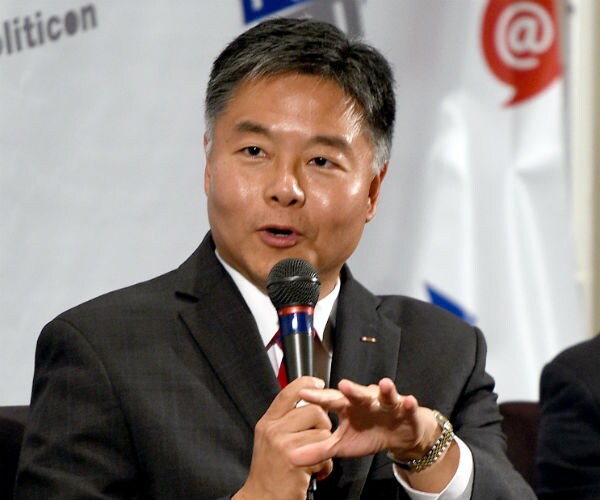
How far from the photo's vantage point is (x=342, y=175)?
7.25 feet

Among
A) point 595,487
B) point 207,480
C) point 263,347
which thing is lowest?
point 595,487

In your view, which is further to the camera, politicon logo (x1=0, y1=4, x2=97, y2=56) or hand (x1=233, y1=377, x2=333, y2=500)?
politicon logo (x1=0, y1=4, x2=97, y2=56)

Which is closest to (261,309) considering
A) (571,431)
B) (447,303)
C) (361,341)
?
(361,341)

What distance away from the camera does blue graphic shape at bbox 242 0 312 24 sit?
3.20 meters

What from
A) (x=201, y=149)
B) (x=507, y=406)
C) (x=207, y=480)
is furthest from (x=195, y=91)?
(x=207, y=480)

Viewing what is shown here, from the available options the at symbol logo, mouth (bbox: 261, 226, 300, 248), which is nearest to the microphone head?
mouth (bbox: 261, 226, 300, 248)

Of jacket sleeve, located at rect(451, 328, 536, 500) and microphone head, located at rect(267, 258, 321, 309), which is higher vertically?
microphone head, located at rect(267, 258, 321, 309)

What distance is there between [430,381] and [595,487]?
64 centimetres

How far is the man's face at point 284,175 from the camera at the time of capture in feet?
6.89

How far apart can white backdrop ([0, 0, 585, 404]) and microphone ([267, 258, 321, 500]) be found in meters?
1.18

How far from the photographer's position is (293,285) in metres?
1.79

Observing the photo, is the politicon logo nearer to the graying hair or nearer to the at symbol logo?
the graying hair

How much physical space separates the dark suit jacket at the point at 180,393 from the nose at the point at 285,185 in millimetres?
216

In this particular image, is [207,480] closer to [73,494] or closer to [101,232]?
[73,494]
